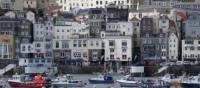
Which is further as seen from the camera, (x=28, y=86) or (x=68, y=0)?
(x=68, y=0)

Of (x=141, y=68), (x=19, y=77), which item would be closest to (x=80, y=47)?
(x=141, y=68)

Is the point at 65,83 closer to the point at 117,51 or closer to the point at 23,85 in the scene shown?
the point at 23,85

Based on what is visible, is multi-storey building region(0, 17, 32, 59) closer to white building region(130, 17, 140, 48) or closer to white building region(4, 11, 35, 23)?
white building region(4, 11, 35, 23)

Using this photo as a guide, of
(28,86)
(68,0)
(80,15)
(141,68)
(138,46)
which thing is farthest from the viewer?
(68,0)

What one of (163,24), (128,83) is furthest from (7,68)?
(128,83)

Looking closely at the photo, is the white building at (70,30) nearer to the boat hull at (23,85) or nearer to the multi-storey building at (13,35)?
the multi-storey building at (13,35)

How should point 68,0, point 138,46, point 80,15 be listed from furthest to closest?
point 68,0
point 80,15
point 138,46

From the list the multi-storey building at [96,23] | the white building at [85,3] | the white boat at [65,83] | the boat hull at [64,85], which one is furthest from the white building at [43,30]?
the boat hull at [64,85]

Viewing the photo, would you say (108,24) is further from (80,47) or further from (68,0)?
(68,0)

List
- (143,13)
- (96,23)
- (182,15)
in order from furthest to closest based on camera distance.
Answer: (143,13)
(182,15)
(96,23)

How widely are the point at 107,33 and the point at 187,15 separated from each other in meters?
6.90

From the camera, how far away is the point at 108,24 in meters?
81.1

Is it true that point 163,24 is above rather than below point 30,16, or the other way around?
below

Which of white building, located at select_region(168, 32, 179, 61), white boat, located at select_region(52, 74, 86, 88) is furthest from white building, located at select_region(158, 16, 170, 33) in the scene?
white boat, located at select_region(52, 74, 86, 88)
